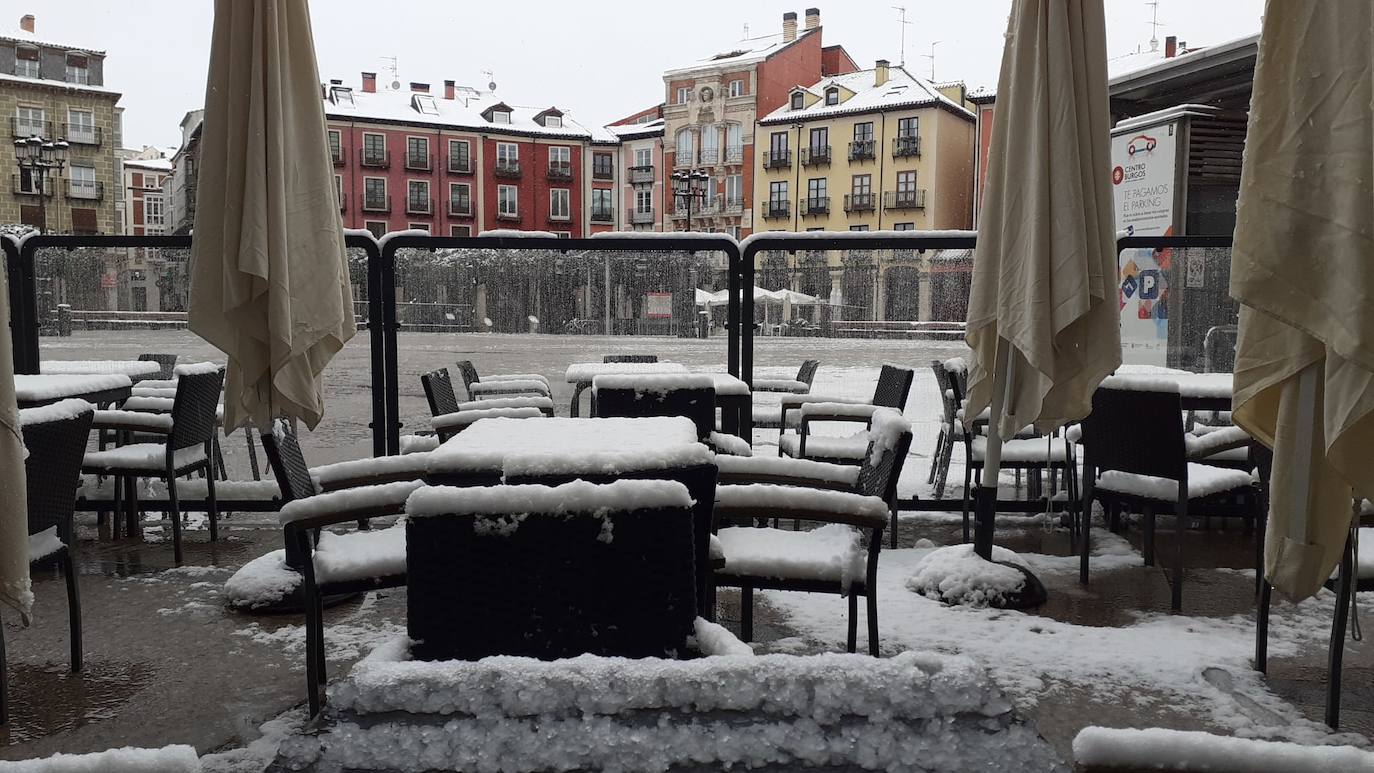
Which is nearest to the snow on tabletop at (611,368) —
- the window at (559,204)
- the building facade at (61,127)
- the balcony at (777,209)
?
the balcony at (777,209)

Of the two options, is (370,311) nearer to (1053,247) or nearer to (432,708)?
(1053,247)

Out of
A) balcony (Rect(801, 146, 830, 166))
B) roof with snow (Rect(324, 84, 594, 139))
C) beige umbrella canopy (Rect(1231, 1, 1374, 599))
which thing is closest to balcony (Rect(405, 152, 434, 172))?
roof with snow (Rect(324, 84, 594, 139))

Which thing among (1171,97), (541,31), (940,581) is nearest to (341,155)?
(1171,97)

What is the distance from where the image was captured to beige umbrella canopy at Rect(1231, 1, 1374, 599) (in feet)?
5.64

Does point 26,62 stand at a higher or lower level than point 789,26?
lower

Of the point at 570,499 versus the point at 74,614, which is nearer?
the point at 570,499

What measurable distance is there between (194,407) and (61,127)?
59.2m

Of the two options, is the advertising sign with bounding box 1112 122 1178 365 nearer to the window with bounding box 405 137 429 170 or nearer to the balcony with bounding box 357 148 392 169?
the balcony with bounding box 357 148 392 169

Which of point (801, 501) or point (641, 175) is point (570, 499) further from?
point (641, 175)

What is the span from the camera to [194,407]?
4.85m

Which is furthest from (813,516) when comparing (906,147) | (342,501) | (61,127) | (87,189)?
(61,127)

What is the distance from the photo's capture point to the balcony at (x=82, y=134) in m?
53.3

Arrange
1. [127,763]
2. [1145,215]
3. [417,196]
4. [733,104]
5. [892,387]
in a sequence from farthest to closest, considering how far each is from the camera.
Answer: [417,196] < [733,104] < [1145,215] < [892,387] < [127,763]

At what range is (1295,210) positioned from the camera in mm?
1784
